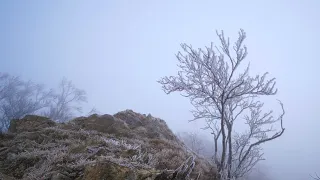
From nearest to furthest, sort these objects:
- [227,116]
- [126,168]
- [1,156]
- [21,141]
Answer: [126,168] < [1,156] < [21,141] < [227,116]

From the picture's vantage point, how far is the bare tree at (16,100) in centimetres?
2672

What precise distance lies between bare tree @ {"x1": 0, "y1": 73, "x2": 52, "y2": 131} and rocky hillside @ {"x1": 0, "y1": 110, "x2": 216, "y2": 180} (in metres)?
20.3

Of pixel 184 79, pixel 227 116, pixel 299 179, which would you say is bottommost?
pixel 299 179

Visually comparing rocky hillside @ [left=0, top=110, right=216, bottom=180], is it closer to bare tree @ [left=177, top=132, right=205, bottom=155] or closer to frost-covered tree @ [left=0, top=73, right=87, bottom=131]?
bare tree @ [left=177, top=132, right=205, bottom=155]

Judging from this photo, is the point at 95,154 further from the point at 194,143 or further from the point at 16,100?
the point at 16,100

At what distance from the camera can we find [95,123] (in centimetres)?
988

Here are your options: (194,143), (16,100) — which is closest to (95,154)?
(194,143)

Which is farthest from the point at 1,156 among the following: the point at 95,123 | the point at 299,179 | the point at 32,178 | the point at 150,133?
the point at 299,179

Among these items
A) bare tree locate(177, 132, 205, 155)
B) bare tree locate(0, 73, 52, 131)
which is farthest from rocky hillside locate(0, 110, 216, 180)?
bare tree locate(0, 73, 52, 131)

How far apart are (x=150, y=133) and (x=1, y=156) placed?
5.34 m

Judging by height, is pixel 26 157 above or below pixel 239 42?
below

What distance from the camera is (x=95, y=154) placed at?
5.77 metres

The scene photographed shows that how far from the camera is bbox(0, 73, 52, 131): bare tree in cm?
2672

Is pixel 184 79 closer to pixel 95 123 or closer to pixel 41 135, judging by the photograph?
pixel 95 123
